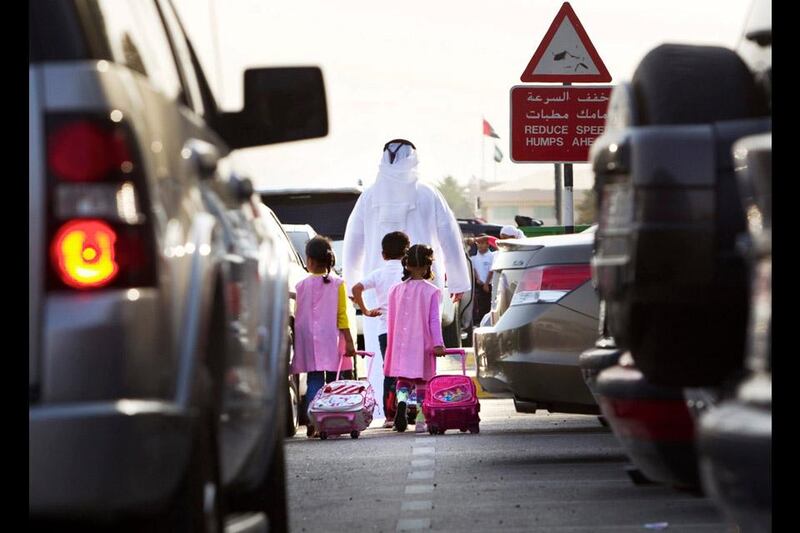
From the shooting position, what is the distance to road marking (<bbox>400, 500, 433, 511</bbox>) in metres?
9.27

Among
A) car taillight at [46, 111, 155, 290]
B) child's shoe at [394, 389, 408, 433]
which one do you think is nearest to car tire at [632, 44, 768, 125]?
car taillight at [46, 111, 155, 290]

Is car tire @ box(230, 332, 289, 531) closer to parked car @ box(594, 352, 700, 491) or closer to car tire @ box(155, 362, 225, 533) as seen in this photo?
parked car @ box(594, 352, 700, 491)

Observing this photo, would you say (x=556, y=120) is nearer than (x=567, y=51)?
No

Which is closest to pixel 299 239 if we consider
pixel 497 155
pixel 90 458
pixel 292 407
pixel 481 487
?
pixel 292 407

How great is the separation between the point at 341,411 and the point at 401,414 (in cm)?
97

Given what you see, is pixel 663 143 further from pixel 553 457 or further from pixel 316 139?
pixel 553 457

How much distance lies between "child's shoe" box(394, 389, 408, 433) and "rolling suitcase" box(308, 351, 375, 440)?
61cm

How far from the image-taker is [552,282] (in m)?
11.9

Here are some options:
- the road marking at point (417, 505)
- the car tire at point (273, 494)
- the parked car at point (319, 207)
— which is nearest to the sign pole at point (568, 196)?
the road marking at point (417, 505)

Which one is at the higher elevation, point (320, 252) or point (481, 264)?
point (481, 264)

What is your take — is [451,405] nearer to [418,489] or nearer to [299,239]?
[418,489]
